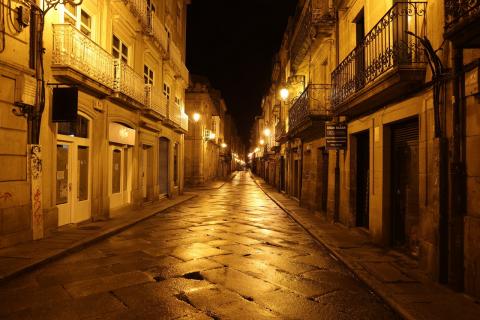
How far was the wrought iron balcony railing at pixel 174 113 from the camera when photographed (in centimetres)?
2011

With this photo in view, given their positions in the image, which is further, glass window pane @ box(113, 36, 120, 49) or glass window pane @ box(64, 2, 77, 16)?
glass window pane @ box(113, 36, 120, 49)

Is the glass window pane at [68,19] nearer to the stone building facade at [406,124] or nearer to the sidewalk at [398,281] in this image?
the stone building facade at [406,124]

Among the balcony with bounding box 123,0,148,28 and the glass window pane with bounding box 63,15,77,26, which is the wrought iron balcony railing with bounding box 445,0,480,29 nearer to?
the glass window pane with bounding box 63,15,77,26

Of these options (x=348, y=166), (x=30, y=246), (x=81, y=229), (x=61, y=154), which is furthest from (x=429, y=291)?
(x=61, y=154)

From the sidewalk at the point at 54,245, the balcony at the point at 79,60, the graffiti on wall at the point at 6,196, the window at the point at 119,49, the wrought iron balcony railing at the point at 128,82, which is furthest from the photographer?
the window at the point at 119,49

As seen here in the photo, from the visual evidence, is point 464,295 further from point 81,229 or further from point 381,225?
point 81,229

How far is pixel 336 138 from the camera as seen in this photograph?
37.2ft

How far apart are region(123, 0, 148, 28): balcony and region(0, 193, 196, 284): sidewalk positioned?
7850 mm

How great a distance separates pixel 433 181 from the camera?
6082mm

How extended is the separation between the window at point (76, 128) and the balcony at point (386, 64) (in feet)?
25.2

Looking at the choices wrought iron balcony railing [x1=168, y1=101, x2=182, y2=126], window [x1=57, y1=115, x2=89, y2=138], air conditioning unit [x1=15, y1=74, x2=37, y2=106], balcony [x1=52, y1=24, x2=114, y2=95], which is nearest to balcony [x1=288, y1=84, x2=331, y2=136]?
balcony [x1=52, y1=24, x2=114, y2=95]

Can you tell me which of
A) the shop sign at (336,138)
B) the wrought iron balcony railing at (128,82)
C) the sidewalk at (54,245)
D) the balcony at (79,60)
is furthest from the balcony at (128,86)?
the shop sign at (336,138)

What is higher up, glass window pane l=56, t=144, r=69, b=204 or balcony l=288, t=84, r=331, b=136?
balcony l=288, t=84, r=331, b=136

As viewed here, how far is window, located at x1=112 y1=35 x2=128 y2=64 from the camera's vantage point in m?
13.7
